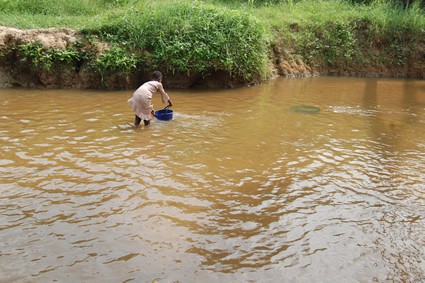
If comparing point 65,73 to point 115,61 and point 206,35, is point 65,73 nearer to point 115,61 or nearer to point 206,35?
point 115,61

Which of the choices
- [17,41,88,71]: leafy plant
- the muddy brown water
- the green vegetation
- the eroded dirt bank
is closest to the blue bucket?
the muddy brown water

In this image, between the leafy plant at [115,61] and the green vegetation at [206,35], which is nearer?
the leafy plant at [115,61]

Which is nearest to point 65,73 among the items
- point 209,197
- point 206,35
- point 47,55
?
point 47,55

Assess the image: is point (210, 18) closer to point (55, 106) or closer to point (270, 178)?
point (55, 106)

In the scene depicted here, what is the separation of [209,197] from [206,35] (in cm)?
693

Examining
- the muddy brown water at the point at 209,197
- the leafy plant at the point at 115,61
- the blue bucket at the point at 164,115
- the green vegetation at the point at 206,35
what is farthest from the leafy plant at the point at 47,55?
the blue bucket at the point at 164,115

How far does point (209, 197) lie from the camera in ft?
14.4

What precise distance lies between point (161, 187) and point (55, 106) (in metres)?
4.65

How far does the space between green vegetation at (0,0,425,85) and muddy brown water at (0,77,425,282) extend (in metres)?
2.57

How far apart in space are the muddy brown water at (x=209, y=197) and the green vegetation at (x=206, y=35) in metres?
2.57

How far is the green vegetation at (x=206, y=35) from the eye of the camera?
1020 cm

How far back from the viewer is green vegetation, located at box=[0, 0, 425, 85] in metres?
10.2

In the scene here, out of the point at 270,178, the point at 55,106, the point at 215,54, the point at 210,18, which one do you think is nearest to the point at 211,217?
the point at 270,178

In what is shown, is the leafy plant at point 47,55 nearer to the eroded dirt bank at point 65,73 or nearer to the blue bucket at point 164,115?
the eroded dirt bank at point 65,73
